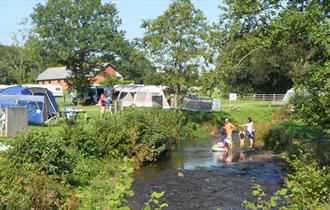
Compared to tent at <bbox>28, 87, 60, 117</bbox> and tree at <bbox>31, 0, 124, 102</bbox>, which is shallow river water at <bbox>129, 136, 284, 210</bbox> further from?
tree at <bbox>31, 0, 124, 102</bbox>

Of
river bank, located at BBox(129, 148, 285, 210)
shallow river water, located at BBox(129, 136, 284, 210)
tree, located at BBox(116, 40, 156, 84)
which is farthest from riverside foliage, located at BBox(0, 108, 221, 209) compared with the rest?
tree, located at BBox(116, 40, 156, 84)

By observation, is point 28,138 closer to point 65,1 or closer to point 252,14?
point 252,14

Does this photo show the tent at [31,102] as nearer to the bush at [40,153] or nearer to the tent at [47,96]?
the tent at [47,96]

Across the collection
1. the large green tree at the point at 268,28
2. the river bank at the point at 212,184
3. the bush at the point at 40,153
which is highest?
the large green tree at the point at 268,28

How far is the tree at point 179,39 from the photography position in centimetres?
3347

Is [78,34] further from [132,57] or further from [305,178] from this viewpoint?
[305,178]

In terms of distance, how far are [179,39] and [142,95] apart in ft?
38.5

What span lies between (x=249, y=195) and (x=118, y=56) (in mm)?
37135

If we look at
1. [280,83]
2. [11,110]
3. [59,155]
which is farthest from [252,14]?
[280,83]

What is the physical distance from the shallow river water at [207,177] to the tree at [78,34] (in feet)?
85.6

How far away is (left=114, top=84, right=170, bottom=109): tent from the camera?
42.1m

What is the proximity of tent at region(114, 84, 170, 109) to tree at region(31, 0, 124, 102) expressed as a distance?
4806 mm

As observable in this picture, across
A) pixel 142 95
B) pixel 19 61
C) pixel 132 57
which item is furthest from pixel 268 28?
pixel 19 61

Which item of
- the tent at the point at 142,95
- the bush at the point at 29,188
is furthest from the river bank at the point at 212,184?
the tent at the point at 142,95
